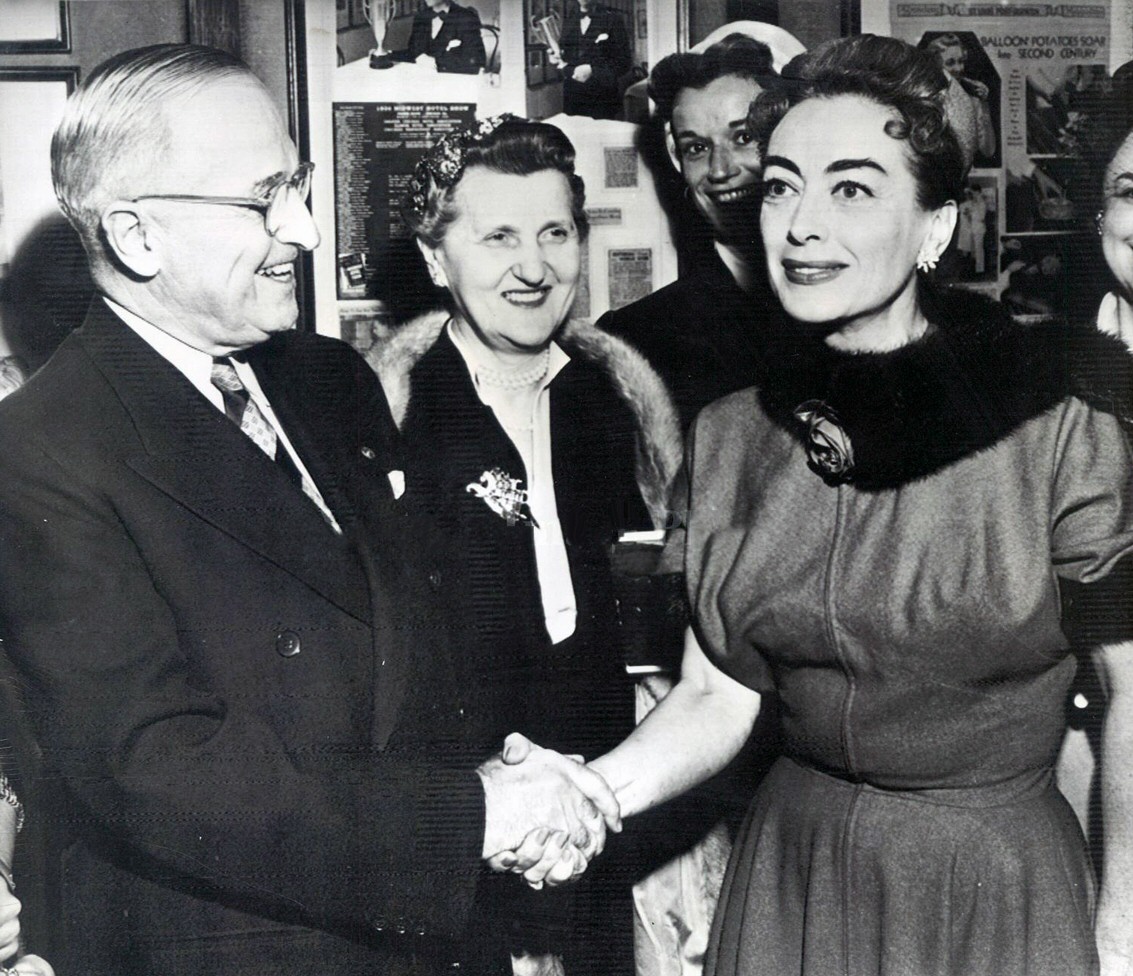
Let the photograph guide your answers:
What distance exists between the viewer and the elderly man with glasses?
1.59 meters

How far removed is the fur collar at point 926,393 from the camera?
167cm

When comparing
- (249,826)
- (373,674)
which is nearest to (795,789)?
(373,674)

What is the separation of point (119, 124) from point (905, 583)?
1281mm

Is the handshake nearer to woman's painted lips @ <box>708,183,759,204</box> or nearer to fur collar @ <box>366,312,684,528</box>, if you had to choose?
fur collar @ <box>366,312,684,528</box>

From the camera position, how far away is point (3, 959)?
5.73 feet

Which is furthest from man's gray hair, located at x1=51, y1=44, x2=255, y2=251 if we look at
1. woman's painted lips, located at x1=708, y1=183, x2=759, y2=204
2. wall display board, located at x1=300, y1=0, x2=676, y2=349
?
woman's painted lips, located at x1=708, y1=183, x2=759, y2=204

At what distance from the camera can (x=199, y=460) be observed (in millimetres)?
1635

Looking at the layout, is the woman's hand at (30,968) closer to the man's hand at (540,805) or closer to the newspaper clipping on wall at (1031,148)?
the man's hand at (540,805)

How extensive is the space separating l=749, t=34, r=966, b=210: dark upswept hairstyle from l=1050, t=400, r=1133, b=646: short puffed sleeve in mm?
392

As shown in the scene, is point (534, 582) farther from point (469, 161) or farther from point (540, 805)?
point (469, 161)

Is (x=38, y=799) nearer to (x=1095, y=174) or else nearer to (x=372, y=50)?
(x=372, y=50)

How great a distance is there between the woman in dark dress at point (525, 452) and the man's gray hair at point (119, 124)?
0.36 m

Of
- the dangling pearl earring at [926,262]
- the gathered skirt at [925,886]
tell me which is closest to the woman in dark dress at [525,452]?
the gathered skirt at [925,886]

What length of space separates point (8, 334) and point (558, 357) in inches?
32.1
